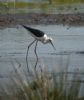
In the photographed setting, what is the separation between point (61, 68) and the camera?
646 cm

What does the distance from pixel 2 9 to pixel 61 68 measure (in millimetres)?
12552

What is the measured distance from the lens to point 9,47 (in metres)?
12.2

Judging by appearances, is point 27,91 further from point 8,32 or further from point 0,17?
point 0,17

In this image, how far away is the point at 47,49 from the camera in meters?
11.9

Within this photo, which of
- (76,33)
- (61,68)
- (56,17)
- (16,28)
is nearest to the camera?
(61,68)

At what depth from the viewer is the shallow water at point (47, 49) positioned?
32.9 ft

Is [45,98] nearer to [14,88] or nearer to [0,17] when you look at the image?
[14,88]

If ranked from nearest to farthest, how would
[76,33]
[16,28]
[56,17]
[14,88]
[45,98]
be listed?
1. [45,98]
2. [14,88]
3. [76,33]
4. [16,28]
5. [56,17]

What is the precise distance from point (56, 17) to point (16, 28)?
2222 millimetres

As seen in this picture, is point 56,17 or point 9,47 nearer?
point 9,47

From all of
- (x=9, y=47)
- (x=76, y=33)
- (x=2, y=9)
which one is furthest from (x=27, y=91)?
(x=2, y=9)

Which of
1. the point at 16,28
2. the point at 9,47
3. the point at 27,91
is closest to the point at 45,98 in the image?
the point at 27,91

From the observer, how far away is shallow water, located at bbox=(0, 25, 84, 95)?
1004 cm

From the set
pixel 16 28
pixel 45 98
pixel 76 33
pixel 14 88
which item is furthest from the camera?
pixel 16 28
